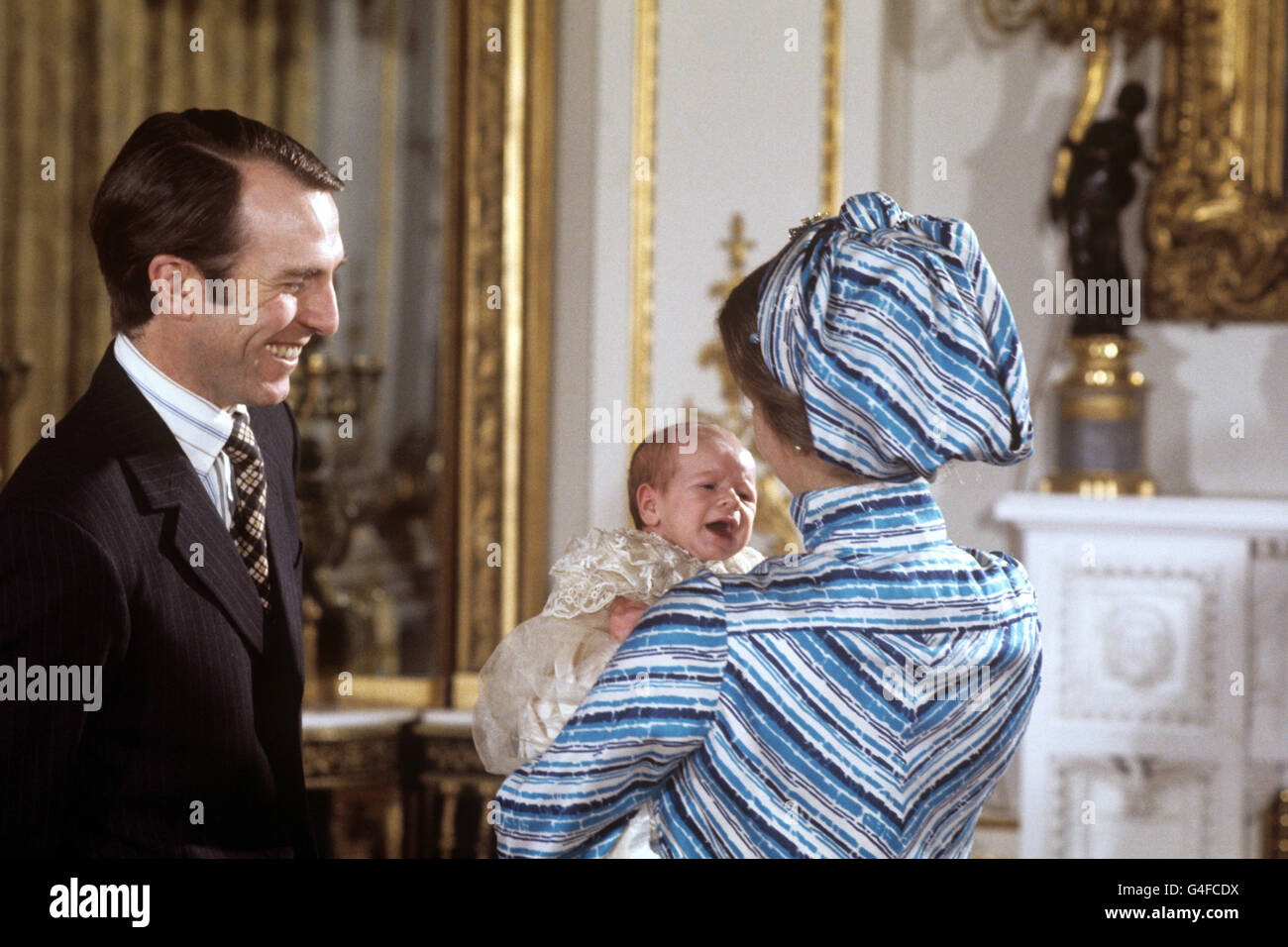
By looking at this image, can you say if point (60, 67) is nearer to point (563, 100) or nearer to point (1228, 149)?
point (563, 100)

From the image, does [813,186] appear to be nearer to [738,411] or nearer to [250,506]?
[738,411]

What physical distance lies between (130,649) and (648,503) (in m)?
0.60

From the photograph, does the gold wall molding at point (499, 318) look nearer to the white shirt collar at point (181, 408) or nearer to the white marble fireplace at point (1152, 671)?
the white marble fireplace at point (1152, 671)

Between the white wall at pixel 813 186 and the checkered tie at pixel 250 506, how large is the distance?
2229 millimetres

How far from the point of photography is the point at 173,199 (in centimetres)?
135

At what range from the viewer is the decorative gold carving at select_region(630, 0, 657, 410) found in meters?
3.74

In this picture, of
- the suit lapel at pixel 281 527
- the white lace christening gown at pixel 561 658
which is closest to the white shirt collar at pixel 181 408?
the suit lapel at pixel 281 527

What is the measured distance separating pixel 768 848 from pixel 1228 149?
3120 mm

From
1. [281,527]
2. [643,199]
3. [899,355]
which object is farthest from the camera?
[643,199]

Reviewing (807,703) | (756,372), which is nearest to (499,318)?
(756,372)

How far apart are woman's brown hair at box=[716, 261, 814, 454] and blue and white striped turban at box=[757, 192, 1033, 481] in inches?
1.0

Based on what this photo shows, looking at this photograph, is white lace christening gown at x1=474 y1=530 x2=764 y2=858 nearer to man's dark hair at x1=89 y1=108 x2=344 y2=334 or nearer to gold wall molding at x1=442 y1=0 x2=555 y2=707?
man's dark hair at x1=89 y1=108 x2=344 y2=334

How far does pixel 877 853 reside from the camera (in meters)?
1.23
